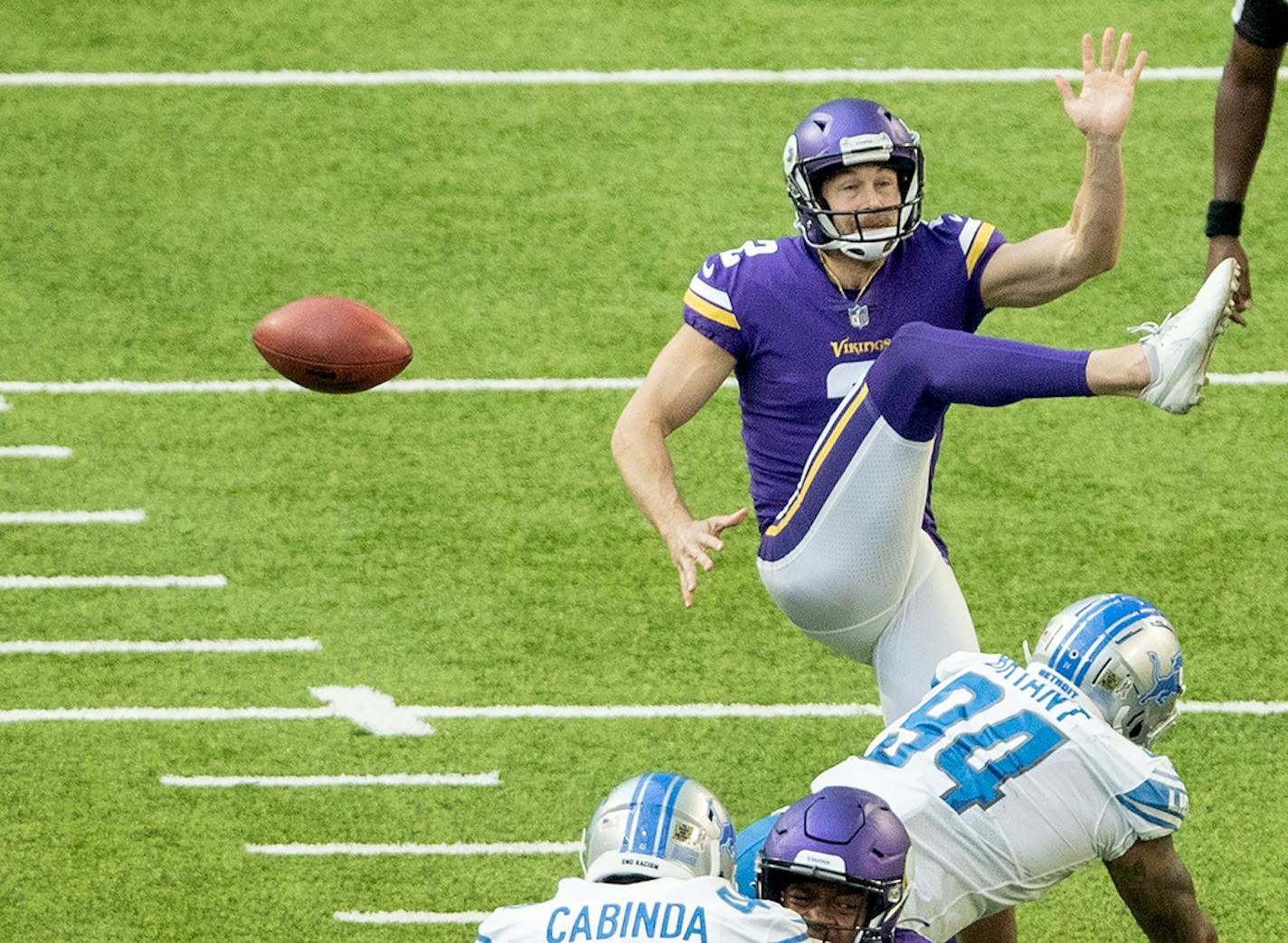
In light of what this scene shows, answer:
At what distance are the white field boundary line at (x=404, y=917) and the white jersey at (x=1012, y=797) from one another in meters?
1.35

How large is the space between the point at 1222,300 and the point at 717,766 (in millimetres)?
2124

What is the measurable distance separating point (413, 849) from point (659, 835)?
6.27 feet

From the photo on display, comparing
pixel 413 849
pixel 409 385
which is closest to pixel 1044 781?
pixel 413 849

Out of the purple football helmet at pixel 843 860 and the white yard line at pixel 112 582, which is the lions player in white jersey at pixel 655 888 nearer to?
the purple football helmet at pixel 843 860

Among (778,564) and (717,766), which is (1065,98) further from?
(717,766)

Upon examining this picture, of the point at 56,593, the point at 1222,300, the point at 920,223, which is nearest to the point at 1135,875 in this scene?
the point at 1222,300

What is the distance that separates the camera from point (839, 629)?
4426 millimetres

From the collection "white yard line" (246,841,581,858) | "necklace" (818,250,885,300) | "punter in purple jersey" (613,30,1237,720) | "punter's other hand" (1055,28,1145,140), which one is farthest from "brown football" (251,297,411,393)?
"punter's other hand" (1055,28,1145,140)

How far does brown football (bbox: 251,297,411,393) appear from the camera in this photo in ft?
17.3

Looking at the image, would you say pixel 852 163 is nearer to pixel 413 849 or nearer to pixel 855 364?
pixel 855 364

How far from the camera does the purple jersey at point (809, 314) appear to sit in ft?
14.8

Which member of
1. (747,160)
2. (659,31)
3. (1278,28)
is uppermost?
(659,31)

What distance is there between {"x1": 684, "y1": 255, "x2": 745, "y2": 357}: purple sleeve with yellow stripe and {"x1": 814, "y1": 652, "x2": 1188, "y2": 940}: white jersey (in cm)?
105

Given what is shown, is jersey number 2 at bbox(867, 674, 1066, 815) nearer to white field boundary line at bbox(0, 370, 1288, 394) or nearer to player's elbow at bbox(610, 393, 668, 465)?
player's elbow at bbox(610, 393, 668, 465)
